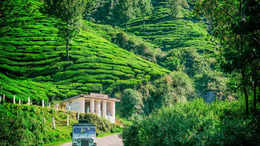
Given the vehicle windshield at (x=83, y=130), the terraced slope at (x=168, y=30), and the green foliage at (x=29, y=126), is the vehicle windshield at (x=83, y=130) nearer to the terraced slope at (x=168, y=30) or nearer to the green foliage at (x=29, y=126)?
the green foliage at (x=29, y=126)

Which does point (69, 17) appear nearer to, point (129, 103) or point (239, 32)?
point (129, 103)

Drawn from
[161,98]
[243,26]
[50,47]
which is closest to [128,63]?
[161,98]

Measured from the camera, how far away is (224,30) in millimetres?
18719

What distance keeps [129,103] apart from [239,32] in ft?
148

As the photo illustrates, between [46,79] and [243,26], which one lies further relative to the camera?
[46,79]

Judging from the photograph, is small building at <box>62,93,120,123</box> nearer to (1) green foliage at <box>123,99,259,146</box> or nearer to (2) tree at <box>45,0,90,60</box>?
(2) tree at <box>45,0,90,60</box>

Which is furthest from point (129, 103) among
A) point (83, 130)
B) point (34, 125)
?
point (83, 130)

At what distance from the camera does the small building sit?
A: 157ft

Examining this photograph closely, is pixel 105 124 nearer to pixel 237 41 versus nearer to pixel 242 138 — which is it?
pixel 237 41

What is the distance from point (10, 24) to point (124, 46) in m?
30.0

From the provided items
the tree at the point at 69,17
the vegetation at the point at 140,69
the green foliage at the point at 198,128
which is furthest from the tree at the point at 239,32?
the tree at the point at 69,17

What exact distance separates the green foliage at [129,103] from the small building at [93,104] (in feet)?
17.3

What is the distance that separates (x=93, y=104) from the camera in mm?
48812

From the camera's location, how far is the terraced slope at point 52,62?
190 ft
